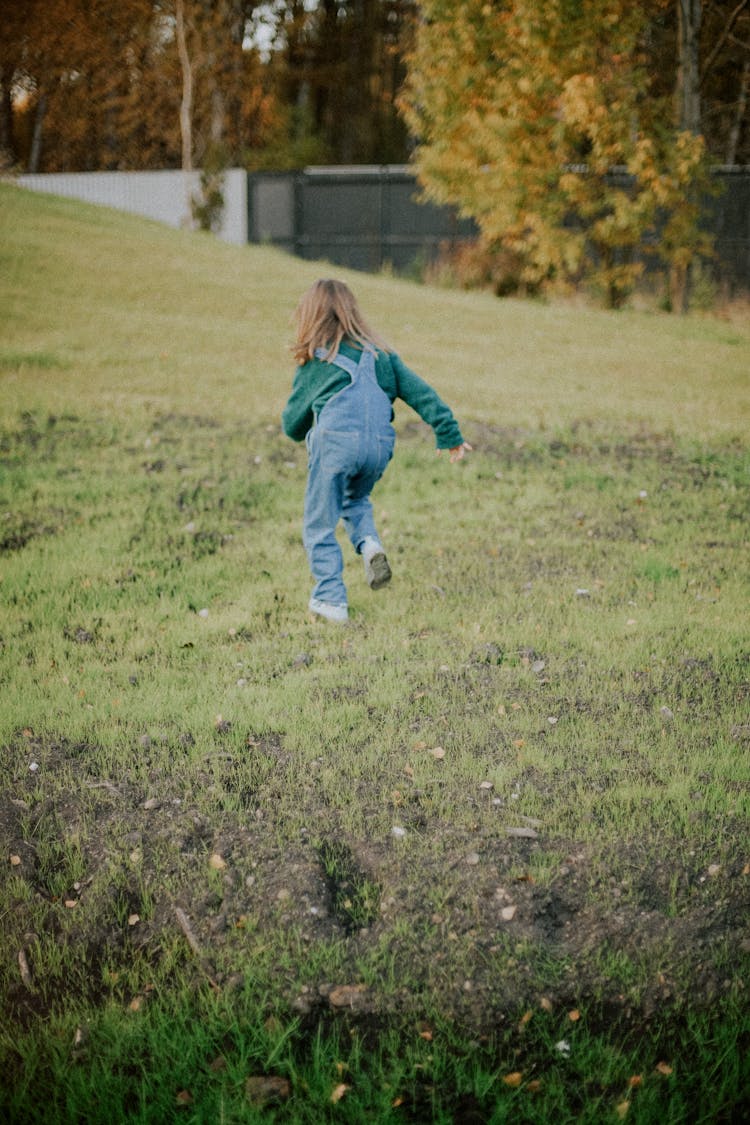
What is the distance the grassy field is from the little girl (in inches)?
13.2

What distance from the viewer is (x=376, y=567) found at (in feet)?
16.6

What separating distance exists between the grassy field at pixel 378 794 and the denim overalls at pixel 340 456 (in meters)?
0.33

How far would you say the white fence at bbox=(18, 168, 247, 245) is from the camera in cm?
2380

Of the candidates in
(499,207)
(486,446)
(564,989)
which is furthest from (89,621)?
(499,207)

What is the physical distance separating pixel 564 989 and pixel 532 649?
219 cm

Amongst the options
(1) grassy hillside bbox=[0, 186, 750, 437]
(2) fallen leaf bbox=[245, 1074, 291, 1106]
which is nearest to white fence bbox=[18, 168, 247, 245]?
(1) grassy hillside bbox=[0, 186, 750, 437]

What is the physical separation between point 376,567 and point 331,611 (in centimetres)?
34

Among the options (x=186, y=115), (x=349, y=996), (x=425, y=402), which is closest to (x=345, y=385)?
(x=425, y=402)

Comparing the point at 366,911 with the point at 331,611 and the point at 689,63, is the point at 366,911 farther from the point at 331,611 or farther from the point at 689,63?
the point at 689,63

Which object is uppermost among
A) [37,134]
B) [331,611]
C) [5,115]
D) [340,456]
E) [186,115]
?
[5,115]

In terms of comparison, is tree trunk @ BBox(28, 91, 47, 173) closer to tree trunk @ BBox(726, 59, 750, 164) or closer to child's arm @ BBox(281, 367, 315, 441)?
tree trunk @ BBox(726, 59, 750, 164)

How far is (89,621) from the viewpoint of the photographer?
505 cm

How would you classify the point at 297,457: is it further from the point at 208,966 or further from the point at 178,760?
the point at 208,966

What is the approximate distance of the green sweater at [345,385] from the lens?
4.84 meters
